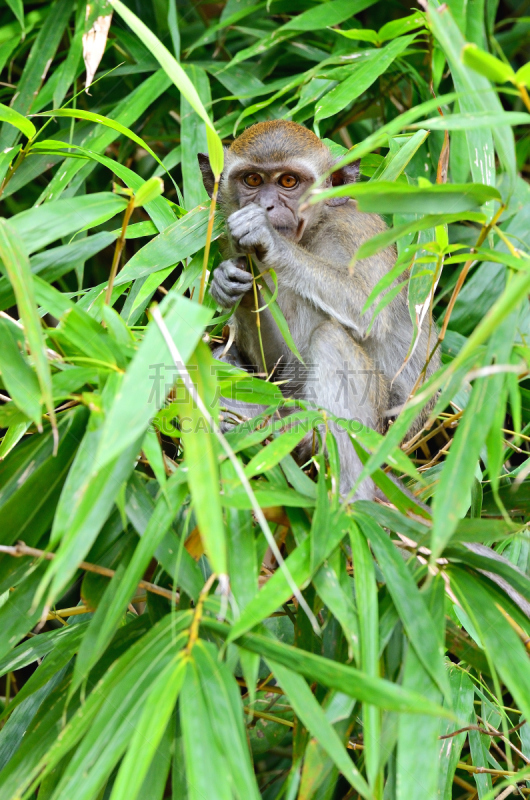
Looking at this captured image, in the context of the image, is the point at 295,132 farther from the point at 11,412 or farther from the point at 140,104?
the point at 11,412

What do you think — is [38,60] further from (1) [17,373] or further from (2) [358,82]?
(1) [17,373]

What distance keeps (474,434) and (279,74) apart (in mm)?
3287

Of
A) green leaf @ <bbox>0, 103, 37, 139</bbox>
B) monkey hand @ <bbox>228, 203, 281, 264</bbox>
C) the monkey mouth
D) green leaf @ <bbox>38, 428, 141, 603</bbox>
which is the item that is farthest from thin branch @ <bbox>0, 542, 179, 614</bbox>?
the monkey mouth

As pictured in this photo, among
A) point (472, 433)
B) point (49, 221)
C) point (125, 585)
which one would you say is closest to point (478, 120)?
point (472, 433)

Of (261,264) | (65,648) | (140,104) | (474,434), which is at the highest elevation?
(140,104)

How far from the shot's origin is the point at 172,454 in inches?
110

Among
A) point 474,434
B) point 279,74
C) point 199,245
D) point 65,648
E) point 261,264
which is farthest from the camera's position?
point 279,74

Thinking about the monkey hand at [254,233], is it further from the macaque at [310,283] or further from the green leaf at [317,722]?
the green leaf at [317,722]

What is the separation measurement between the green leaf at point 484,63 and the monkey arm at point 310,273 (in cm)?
146

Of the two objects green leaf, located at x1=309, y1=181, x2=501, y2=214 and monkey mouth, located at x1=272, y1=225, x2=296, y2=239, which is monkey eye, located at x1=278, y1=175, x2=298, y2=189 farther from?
green leaf, located at x1=309, y1=181, x2=501, y2=214

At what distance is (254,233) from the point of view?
8.98 ft

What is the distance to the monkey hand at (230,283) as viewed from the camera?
105 inches

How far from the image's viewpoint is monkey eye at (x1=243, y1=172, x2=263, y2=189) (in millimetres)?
3158

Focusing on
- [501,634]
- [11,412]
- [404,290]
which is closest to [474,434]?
[501,634]
